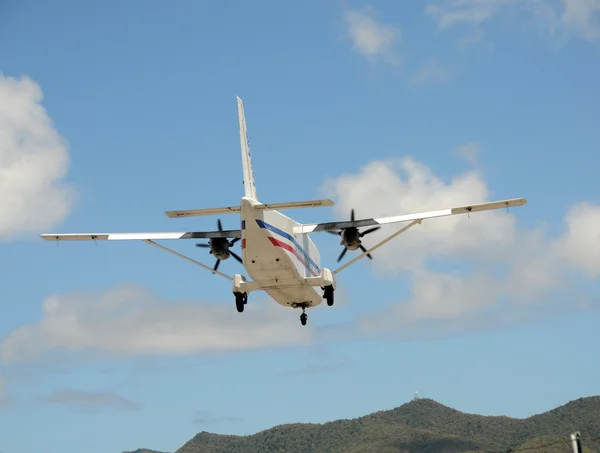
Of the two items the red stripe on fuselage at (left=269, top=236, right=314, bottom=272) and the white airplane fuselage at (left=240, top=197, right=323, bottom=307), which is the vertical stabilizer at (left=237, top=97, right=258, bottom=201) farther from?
the red stripe on fuselage at (left=269, top=236, right=314, bottom=272)

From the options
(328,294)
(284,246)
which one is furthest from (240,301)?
(284,246)

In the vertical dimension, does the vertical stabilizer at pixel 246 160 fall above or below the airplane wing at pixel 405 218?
above

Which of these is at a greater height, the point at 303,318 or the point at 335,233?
the point at 335,233

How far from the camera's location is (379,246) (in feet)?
173

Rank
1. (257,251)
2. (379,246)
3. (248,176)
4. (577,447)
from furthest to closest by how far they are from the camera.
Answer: (379,246) → (248,176) → (257,251) → (577,447)

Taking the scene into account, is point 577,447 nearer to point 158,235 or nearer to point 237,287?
point 237,287

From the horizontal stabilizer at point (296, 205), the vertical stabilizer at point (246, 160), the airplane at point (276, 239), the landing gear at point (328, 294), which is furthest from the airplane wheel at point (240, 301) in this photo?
the horizontal stabilizer at point (296, 205)

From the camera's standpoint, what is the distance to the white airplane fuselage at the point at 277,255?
147ft

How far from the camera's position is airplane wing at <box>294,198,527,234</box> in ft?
166

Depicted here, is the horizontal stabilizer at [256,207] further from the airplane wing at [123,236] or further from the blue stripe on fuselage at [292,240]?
the airplane wing at [123,236]

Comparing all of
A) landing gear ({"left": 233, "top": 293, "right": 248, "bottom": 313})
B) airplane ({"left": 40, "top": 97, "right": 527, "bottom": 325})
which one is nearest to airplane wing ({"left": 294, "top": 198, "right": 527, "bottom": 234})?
airplane ({"left": 40, "top": 97, "right": 527, "bottom": 325})

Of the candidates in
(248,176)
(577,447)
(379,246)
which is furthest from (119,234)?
(577,447)

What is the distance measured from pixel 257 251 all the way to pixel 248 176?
16.8 feet

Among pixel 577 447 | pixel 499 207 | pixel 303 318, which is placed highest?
pixel 499 207
